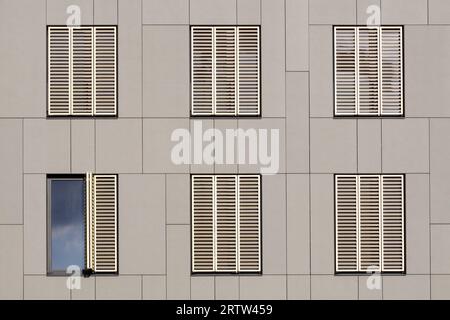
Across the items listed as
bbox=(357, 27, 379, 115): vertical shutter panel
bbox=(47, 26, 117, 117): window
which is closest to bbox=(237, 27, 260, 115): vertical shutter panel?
bbox=(357, 27, 379, 115): vertical shutter panel

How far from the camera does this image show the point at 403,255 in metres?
13.4

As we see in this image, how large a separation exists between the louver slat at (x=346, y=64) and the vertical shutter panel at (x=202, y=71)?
10.5ft

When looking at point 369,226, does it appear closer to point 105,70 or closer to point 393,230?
point 393,230

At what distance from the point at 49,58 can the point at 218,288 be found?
7256mm

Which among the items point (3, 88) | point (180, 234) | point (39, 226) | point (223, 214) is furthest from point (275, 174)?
point (3, 88)

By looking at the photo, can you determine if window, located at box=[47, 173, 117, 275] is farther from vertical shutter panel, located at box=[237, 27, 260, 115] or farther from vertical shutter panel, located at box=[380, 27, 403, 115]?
vertical shutter panel, located at box=[380, 27, 403, 115]

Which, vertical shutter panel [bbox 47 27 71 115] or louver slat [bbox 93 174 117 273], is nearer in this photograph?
louver slat [bbox 93 174 117 273]

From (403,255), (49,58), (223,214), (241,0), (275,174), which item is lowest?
(403,255)

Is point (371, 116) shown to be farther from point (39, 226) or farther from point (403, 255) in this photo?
point (39, 226)

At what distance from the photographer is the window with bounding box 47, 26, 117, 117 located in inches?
531

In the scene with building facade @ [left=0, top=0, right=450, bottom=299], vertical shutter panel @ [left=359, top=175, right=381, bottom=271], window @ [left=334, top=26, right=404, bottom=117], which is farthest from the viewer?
window @ [left=334, top=26, right=404, bottom=117]

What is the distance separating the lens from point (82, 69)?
1355 centimetres

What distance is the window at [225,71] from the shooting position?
13.5m

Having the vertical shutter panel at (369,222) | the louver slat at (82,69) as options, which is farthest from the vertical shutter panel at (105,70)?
the vertical shutter panel at (369,222)
